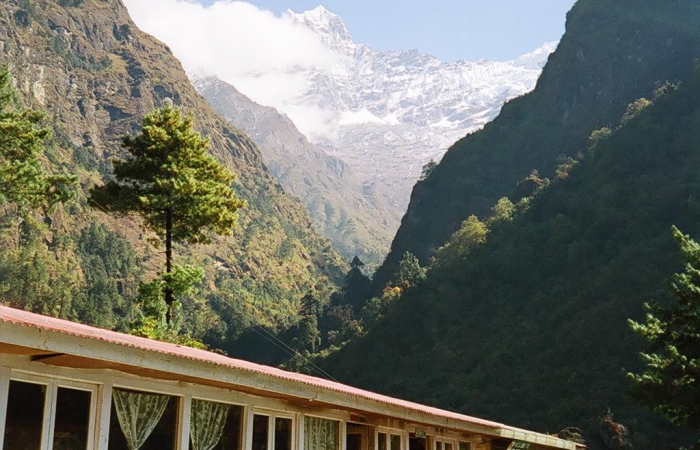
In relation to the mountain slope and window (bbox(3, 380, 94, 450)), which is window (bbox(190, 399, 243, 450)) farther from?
the mountain slope

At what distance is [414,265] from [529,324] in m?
40.9

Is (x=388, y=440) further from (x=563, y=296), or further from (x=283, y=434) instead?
→ (x=563, y=296)

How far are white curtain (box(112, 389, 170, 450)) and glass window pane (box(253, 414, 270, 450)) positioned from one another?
1990 millimetres

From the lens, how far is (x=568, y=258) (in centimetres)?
10606

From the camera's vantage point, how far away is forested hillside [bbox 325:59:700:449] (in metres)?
77.2

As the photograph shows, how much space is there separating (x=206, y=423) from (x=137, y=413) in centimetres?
132

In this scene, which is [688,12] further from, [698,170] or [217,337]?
[217,337]

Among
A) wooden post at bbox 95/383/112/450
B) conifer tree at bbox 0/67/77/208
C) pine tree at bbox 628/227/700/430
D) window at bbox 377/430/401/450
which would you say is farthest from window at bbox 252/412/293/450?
conifer tree at bbox 0/67/77/208

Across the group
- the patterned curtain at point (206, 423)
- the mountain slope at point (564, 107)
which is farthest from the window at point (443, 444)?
the mountain slope at point (564, 107)

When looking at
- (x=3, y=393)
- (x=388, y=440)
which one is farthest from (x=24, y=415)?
(x=388, y=440)

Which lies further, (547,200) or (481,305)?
(547,200)

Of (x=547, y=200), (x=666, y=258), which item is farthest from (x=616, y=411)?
(x=547, y=200)

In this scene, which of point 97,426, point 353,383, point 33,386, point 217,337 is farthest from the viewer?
point 217,337

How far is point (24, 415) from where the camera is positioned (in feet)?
27.3
